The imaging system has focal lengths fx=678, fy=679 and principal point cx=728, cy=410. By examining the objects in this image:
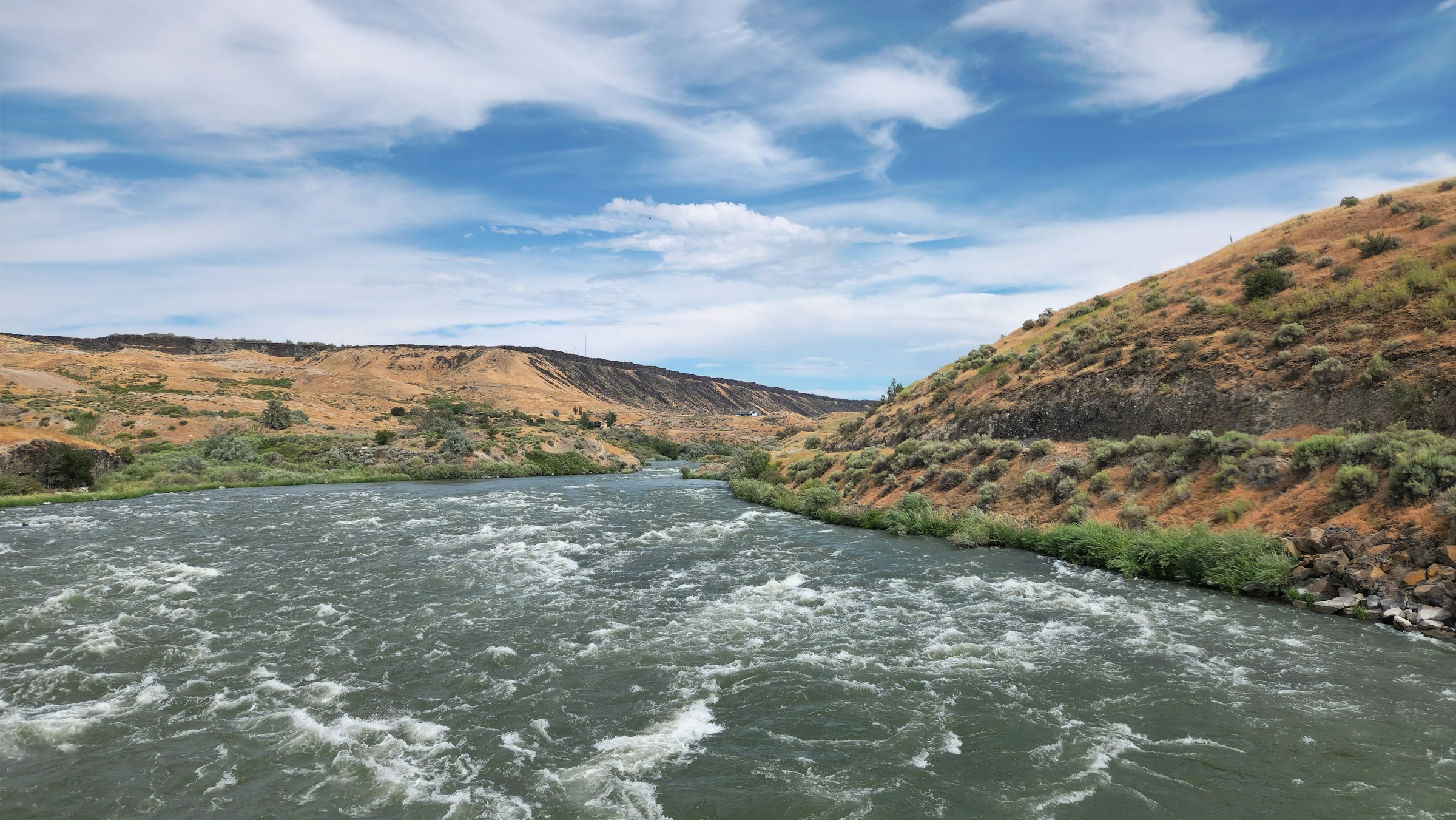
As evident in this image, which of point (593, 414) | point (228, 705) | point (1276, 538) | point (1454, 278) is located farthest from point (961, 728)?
point (593, 414)

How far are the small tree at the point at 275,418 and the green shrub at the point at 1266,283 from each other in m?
67.4

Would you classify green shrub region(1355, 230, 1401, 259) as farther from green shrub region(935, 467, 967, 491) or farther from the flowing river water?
the flowing river water

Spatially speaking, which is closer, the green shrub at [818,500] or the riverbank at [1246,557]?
the riverbank at [1246,557]

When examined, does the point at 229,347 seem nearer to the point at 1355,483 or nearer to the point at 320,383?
the point at 320,383

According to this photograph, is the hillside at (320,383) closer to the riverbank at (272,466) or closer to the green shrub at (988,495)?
the riverbank at (272,466)

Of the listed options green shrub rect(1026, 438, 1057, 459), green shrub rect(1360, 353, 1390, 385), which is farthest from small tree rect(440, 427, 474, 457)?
green shrub rect(1360, 353, 1390, 385)

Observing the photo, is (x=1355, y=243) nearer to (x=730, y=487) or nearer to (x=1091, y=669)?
(x=1091, y=669)

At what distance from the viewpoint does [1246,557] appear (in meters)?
14.2

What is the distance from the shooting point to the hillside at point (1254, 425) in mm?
13445

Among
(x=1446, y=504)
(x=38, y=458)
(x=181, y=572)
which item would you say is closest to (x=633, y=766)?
(x=1446, y=504)

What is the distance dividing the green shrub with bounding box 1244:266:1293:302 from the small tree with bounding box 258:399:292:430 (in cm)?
6736

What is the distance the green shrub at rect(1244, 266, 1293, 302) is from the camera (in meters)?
25.3

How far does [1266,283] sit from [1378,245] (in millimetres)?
3278

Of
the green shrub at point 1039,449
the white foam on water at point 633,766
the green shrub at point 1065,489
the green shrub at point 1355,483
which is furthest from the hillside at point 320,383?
the green shrub at point 1355,483
